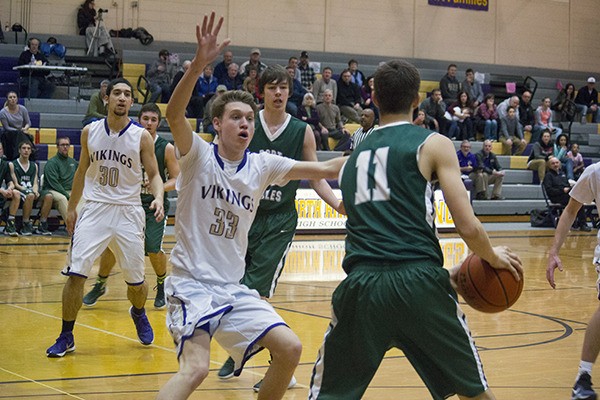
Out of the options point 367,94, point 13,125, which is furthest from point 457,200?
point 367,94

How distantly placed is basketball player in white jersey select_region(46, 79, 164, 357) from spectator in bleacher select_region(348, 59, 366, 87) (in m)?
15.3

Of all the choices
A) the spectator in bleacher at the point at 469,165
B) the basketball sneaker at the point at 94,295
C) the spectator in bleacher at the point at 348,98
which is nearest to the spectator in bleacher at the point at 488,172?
the spectator in bleacher at the point at 469,165

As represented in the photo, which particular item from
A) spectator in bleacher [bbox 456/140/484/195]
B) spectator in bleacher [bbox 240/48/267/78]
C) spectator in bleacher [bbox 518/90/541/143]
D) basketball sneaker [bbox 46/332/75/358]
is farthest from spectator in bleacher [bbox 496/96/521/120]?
basketball sneaker [bbox 46/332/75/358]

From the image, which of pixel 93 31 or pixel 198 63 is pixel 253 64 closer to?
pixel 93 31

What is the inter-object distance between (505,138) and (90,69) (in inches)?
401

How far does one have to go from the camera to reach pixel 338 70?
23.9 meters

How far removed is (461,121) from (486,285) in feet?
63.7

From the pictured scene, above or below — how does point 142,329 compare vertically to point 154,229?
below

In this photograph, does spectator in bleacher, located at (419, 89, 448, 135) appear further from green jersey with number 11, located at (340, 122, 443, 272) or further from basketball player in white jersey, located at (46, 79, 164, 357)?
green jersey with number 11, located at (340, 122, 443, 272)

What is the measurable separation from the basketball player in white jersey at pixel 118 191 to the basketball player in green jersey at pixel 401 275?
3.49 metres

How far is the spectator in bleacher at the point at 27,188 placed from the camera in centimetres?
1600

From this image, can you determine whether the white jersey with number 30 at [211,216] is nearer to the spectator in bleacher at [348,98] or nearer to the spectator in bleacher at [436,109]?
the spectator in bleacher at [348,98]

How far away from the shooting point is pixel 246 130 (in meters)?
4.95

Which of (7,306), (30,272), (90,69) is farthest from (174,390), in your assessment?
(90,69)
